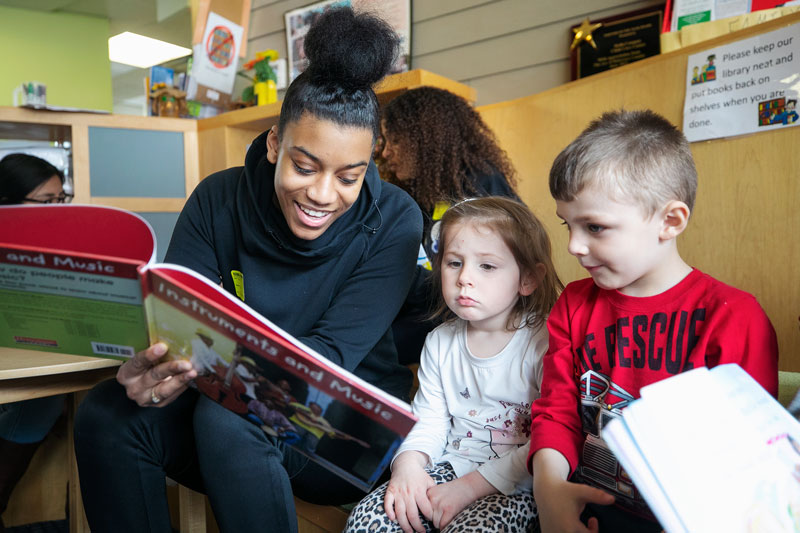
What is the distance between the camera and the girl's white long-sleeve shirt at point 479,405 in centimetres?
108

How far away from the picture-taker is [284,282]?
1.18 meters

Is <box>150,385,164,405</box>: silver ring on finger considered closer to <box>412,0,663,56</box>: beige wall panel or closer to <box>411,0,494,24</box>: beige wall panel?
<box>412,0,663,56</box>: beige wall panel

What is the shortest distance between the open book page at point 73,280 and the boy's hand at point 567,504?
0.61 m

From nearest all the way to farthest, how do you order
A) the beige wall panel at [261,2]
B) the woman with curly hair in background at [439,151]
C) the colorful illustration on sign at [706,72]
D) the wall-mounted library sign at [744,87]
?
the wall-mounted library sign at [744,87] < the colorful illustration on sign at [706,72] < the woman with curly hair in background at [439,151] < the beige wall panel at [261,2]

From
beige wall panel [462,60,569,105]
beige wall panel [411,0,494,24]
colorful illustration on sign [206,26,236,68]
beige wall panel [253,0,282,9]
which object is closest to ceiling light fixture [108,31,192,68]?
beige wall panel [253,0,282,9]

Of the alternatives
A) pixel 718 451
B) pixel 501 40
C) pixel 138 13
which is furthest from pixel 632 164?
pixel 138 13

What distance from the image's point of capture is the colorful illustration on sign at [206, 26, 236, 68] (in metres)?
3.00

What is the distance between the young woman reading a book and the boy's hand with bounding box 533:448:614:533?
39 centimetres

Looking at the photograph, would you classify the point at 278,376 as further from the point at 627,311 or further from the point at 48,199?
the point at 48,199

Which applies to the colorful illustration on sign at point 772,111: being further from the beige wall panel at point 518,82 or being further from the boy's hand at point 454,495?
the boy's hand at point 454,495

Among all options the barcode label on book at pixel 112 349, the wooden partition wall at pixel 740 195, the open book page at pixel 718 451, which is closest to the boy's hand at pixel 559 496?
the open book page at pixel 718 451

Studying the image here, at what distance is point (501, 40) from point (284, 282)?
1.60 m

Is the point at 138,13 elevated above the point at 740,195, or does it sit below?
above

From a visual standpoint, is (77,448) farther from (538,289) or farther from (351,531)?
(538,289)
